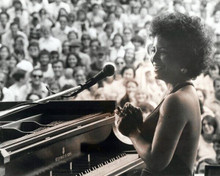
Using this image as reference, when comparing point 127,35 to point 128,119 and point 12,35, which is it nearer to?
Answer: point 128,119

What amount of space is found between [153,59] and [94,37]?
0.46 meters

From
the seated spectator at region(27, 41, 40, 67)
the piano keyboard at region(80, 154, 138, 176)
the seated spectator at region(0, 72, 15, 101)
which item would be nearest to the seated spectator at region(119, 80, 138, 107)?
the piano keyboard at region(80, 154, 138, 176)

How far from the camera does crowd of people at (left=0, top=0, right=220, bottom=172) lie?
247 centimetres

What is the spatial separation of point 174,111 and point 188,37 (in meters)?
0.50

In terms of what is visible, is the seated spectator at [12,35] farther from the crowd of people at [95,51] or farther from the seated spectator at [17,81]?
the seated spectator at [17,81]

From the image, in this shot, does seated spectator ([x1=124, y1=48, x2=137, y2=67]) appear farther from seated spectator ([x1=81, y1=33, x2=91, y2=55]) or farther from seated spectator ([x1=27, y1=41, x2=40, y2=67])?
seated spectator ([x1=27, y1=41, x2=40, y2=67])

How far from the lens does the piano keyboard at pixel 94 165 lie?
211 cm

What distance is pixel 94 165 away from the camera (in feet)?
7.36

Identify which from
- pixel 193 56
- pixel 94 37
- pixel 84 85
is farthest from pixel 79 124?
pixel 193 56

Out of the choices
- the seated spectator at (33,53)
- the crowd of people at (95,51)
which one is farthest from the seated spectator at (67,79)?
the seated spectator at (33,53)

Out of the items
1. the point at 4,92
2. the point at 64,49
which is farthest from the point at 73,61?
the point at 4,92

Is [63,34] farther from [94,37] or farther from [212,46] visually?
[212,46]

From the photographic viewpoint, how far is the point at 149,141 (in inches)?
93.0

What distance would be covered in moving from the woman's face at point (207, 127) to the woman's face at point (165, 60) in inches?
15.2
